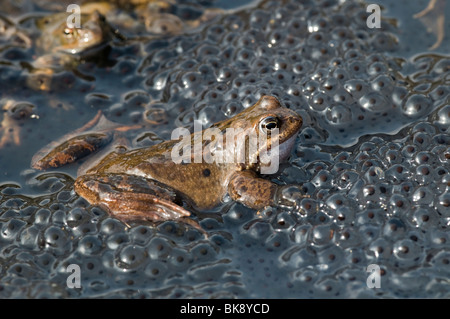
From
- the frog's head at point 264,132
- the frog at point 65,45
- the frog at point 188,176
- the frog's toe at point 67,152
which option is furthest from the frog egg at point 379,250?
the frog at point 65,45

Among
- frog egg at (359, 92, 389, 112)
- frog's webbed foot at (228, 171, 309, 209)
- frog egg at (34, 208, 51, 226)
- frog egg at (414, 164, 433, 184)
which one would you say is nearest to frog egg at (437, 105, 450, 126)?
frog egg at (359, 92, 389, 112)

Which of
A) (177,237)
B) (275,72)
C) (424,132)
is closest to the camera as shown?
(177,237)

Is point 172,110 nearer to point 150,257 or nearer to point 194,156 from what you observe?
point 194,156

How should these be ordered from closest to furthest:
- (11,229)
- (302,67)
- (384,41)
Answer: (11,229) < (302,67) < (384,41)

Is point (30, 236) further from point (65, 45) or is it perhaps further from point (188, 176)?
point (65, 45)

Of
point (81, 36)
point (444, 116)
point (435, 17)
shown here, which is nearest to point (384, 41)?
point (435, 17)
